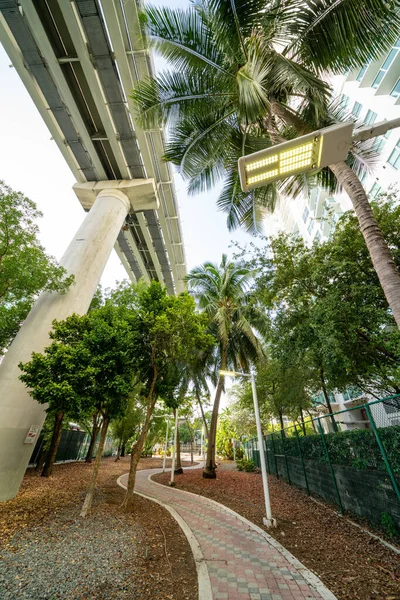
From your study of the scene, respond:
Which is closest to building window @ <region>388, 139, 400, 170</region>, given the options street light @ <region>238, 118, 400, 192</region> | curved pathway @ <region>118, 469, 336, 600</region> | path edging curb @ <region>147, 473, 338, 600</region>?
street light @ <region>238, 118, 400, 192</region>

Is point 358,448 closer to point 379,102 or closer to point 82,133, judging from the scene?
point 379,102

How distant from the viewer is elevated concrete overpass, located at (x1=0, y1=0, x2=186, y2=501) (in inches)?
361

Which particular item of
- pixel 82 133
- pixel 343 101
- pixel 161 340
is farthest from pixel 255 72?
pixel 82 133

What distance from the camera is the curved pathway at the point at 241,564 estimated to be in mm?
3662

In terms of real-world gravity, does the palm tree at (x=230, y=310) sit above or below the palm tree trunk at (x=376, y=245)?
above

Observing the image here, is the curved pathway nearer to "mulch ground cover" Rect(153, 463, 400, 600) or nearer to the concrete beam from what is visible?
"mulch ground cover" Rect(153, 463, 400, 600)

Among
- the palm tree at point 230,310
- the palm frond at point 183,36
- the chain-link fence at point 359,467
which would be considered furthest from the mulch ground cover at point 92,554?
the palm frond at point 183,36

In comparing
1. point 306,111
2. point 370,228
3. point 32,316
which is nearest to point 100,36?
point 306,111

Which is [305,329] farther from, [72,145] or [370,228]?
[72,145]

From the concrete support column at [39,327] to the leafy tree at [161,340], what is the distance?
4.14 metres

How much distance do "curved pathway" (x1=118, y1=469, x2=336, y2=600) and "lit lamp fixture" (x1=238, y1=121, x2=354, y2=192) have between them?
5684mm

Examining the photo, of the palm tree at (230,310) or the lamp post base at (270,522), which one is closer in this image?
the lamp post base at (270,522)

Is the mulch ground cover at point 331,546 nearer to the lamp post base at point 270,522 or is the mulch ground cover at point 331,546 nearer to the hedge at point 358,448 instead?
the lamp post base at point 270,522

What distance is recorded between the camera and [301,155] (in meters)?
2.36
